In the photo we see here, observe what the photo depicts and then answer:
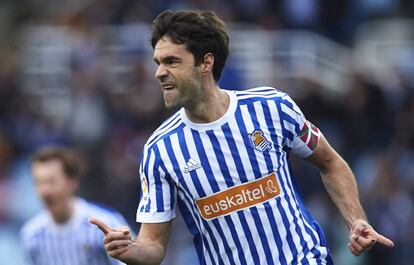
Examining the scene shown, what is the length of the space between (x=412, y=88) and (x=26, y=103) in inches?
174

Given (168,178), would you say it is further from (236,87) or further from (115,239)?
(236,87)

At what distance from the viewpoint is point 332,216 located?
40.3 feet

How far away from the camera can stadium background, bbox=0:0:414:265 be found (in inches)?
491

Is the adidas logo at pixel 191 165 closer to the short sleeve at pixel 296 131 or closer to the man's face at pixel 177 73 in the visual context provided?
the man's face at pixel 177 73

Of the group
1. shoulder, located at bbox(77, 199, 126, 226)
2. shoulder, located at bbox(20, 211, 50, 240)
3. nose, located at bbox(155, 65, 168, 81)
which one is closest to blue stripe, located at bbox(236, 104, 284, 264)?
nose, located at bbox(155, 65, 168, 81)

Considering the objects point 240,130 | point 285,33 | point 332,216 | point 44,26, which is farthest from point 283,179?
point 44,26

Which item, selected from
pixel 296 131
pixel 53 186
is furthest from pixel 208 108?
pixel 53 186

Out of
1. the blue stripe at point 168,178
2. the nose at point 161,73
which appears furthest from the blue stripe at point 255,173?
the nose at point 161,73

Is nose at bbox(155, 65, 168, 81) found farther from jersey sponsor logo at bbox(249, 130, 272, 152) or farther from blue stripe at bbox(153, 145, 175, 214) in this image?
jersey sponsor logo at bbox(249, 130, 272, 152)

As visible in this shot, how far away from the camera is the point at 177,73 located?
20.9 feet

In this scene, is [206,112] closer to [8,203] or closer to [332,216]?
[332,216]

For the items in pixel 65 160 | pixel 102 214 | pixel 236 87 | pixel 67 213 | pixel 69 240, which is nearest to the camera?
pixel 102 214

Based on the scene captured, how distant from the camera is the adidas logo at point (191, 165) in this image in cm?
643

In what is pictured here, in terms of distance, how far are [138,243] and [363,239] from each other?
42.4 inches
